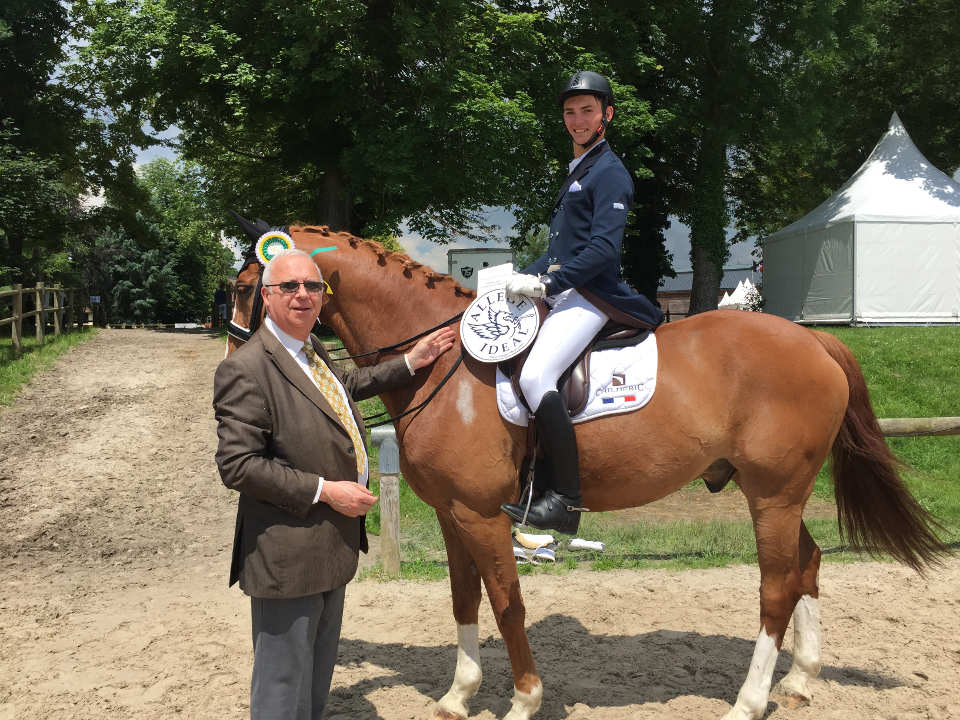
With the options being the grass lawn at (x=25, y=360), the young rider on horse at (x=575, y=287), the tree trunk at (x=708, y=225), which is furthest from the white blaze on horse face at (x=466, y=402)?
the tree trunk at (x=708, y=225)

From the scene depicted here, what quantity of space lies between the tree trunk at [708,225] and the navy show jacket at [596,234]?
68.2ft

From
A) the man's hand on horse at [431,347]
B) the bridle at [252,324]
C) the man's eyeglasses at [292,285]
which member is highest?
the man's eyeglasses at [292,285]

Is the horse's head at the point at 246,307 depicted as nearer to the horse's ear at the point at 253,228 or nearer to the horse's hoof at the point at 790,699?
the horse's ear at the point at 253,228

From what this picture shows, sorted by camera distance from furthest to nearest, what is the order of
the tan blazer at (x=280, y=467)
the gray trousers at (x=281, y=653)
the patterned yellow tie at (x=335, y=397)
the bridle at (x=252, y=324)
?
the bridle at (x=252, y=324), the patterned yellow tie at (x=335, y=397), the gray trousers at (x=281, y=653), the tan blazer at (x=280, y=467)

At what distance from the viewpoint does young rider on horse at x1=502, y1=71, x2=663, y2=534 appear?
3.47m

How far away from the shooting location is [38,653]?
14.9 ft

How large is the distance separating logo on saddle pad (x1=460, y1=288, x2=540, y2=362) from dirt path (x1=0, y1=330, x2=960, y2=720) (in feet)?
6.41

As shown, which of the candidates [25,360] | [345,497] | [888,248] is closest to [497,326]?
[345,497]

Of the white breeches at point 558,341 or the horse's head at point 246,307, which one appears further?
the white breeches at point 558,341

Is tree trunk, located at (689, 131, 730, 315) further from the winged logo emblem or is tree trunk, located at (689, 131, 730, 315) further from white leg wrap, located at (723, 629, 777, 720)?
the winged logo emblem

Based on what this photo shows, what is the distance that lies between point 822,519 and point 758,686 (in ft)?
15.4

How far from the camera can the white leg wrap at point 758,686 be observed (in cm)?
365

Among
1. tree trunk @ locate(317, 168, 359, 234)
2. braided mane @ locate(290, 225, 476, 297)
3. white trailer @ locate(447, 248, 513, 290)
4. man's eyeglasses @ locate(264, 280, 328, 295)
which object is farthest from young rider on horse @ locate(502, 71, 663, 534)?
tree trunk @ locate(317, 168, 359, 234)

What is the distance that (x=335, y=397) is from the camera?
272 centimetres
